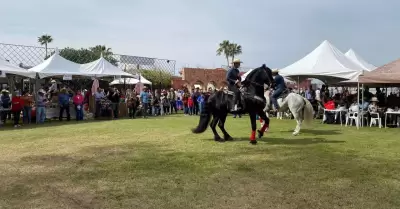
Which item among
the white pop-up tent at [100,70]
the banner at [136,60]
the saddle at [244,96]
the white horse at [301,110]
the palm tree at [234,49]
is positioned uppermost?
the palm tree at [234,49]

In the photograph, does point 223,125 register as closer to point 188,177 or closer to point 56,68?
point 188,177

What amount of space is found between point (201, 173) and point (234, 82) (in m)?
4.04

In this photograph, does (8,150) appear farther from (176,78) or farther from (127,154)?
(176,78)

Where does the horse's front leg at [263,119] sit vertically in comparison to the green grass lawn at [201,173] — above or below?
above

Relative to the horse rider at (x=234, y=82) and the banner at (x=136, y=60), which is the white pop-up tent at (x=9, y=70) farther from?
the banner at (x=136, y=60)

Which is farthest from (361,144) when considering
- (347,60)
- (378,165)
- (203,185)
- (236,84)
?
(347,60)

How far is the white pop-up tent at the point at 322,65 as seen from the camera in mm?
18453

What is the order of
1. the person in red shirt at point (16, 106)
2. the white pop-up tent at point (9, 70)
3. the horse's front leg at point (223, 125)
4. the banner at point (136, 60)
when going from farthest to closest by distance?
the banner at point (136, 60), the white pop-up tent at point (9, 70), the person in red shirt at point (16, 106), the horse's front leg at point (223, 125)

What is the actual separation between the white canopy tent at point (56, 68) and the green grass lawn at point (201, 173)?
9.36 m

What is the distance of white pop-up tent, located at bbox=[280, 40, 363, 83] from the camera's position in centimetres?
1845

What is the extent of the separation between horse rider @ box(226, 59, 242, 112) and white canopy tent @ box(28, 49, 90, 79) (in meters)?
12.3

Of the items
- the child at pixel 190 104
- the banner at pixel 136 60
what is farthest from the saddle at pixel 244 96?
the banner at pixel 136 60

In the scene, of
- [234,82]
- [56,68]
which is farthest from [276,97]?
[56,68]

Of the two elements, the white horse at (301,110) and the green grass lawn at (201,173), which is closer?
the green grass lawn at (201,173)
